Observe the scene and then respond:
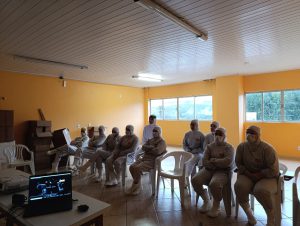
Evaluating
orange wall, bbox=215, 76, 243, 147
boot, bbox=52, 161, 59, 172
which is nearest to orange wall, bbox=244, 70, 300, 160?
orange wall, bbox=215, 76, 243, 147

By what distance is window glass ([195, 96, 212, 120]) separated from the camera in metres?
7.96

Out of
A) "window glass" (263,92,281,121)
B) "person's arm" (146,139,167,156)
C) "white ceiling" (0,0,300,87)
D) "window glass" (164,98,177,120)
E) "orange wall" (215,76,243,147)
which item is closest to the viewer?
"white ceiling" (0,0,300,87)

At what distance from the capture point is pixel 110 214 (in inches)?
117

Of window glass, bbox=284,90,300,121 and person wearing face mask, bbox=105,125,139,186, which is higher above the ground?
window glass, bbox=284,90,300,121

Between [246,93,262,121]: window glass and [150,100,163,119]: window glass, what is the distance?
379cm

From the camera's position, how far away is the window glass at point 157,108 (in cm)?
962

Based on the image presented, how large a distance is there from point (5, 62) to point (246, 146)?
17.0 ft

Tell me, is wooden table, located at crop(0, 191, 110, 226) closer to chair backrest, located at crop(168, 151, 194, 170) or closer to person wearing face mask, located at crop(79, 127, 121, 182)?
chair backrest, located at crop(168, 151, 194, 170)

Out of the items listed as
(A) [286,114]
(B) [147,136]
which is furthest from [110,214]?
(A) [286,114]

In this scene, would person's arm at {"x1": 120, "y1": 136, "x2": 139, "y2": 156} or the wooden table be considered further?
person's arm at {"x1": 120, "y1": 136, "x2": 139, "y2": 156}

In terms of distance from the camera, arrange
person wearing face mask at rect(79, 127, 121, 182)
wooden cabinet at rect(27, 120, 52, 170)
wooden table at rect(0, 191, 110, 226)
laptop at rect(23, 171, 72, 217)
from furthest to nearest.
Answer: wooden cabinet at rect(27, 120, 52, 170) < person wearing face mask at rect(79, 127, 121, 182) < laptop at rect(23, 171, 72, 217) < wooden table at rect(0, 191, 110, 226)

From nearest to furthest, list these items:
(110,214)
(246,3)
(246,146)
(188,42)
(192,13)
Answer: (246,3), (192,13), (246,146), (110,214), (188,42)

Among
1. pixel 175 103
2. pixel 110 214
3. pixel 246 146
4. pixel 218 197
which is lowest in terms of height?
pixel 110 214

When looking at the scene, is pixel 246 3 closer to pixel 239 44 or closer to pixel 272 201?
pixel 239 44
